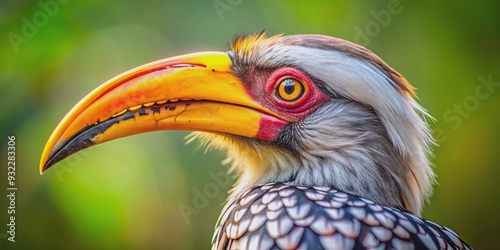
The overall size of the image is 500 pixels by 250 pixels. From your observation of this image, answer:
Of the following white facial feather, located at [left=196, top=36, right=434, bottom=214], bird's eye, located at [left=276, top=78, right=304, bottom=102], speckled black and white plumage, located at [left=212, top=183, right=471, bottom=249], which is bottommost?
→ speckled black and white plumage, located at [left=212, top=183, right=471, bottom=249]

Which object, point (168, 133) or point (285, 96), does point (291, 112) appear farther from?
point (168, 133)

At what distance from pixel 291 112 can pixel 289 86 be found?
0.18ft

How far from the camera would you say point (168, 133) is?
7.76 ft

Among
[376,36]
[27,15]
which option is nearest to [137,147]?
[27,15]

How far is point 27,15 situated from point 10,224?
31.2 inches

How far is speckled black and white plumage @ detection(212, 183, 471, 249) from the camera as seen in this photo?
1.08m

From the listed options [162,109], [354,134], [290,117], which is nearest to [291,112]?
[290,117]

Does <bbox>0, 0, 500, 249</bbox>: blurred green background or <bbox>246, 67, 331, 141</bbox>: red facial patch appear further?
<bbox>0, 0, 500, 249</bbox>: blurred green background

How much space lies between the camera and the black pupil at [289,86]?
4.27 ft

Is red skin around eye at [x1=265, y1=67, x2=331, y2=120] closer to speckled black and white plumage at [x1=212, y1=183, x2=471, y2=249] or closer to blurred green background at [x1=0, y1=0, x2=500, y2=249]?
speckled black and white plumage at [x1=212, y1=183, x2=471, y2=249]

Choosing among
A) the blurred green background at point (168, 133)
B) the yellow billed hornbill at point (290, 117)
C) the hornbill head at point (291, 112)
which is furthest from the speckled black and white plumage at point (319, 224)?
the blurred green background at point (168, 133)

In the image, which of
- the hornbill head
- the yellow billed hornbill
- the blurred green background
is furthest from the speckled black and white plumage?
the blurred green background

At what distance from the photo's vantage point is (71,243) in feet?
7.73

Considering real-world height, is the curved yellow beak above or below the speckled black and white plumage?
above
